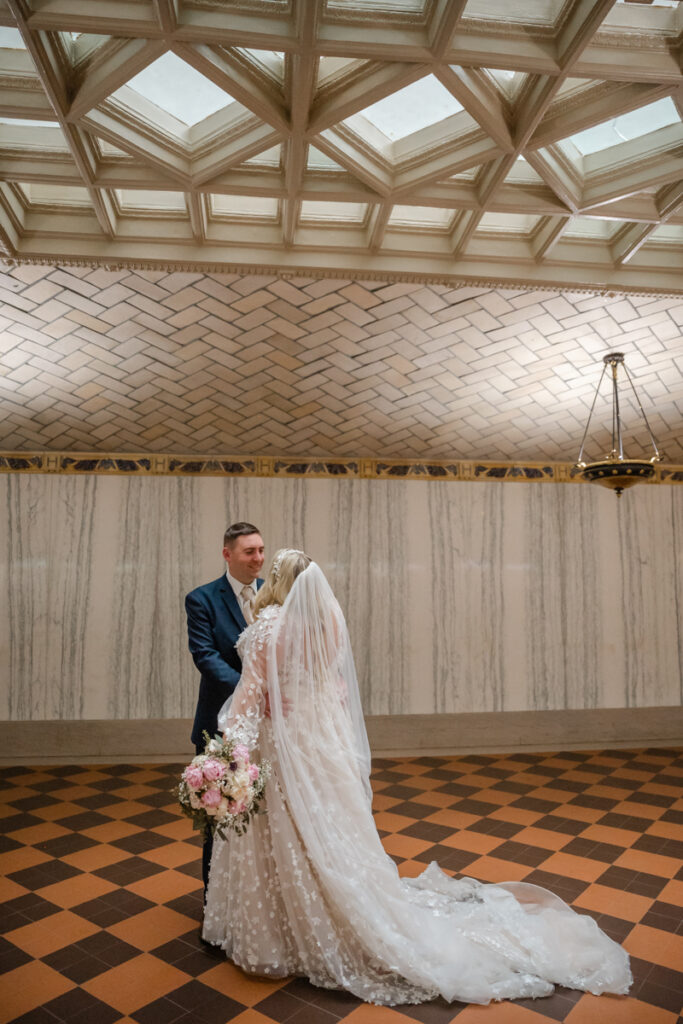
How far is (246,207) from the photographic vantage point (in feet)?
14.1

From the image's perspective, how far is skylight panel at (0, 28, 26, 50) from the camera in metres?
3.04

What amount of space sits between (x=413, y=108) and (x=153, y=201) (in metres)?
1.61

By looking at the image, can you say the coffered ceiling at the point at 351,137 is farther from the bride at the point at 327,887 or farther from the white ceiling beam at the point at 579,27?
the bride at the point at 327,887

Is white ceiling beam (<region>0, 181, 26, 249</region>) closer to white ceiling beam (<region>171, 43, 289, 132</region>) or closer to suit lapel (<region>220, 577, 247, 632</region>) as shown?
white ceiling beam (<region>171, 43, 289, 132</region>)

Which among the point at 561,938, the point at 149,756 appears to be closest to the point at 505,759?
the point at 149,756

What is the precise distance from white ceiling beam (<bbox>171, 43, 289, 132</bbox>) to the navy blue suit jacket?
2.17 metres

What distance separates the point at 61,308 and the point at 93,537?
8.11ft

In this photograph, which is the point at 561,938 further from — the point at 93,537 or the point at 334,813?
the point at 93,537

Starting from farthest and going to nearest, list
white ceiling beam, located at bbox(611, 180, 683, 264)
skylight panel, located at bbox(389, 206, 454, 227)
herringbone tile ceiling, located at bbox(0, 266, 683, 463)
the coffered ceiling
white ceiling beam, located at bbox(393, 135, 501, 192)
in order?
herringbone tile ceiling, located at bbox(0, 266, 683, 463), skylight panel, located at bbox(389, 206, 454, 227), white ceiling beam, located at bbox(611, 180, 683, 264), white ceiling beam, located at bbox(393, 135, 501, 192), the coffered ceiling

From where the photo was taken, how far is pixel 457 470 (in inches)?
278

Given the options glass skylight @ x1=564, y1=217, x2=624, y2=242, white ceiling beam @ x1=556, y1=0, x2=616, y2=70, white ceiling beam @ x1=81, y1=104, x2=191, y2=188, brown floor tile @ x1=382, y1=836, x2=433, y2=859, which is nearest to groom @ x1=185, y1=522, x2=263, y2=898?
brown floor tile @ x1=382, y1=836, x2=433, y2=859

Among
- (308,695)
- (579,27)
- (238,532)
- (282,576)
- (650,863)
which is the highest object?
(579,27)

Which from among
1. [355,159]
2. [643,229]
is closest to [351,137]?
[355,159]

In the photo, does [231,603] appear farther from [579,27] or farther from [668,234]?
[668,234]
